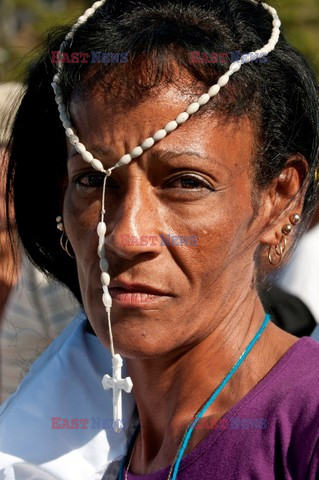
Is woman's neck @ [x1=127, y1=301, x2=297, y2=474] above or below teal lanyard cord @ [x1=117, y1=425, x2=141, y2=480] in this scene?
above

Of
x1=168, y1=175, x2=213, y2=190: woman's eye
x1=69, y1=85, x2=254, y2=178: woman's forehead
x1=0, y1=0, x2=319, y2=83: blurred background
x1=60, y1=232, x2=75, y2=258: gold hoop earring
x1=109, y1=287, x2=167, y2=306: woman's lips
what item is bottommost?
x1=0, y1=0, x2=319, y2=83: blurred background

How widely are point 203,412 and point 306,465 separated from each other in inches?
15.7

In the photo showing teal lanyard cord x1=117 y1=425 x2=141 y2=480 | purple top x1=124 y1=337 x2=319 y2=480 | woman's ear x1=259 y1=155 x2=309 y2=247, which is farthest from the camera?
teal lanyard cord x1=117 y1=425 x2=141 y2=480

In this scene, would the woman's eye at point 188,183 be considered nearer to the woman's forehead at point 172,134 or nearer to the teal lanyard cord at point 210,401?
the woman's forehead at point 172,134

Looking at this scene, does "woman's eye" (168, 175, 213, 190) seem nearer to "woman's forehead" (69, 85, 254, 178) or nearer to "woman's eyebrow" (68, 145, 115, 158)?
"woman's forehead" (69, 85, 254, 178)

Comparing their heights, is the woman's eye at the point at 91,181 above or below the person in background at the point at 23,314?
above

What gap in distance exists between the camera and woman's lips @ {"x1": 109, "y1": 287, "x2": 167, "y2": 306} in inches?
80.5

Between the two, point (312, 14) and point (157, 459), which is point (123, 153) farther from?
point (312, 14)

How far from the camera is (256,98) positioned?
212 cm

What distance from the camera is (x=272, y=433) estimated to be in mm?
1920

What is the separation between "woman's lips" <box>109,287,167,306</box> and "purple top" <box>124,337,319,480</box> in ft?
1.07

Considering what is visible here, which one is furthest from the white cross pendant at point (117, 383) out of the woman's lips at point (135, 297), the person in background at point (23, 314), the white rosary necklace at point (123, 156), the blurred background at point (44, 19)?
the blurred background at point (44, 19)

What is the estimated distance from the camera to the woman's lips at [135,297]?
2.04 metres

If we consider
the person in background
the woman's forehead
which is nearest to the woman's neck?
the woman's forehead
